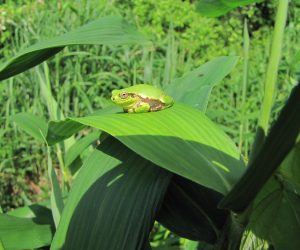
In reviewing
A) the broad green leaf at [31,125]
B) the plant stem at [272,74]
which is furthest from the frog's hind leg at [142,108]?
the broad green leaf at [31,125]

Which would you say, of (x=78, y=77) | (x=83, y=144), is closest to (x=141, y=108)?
(x=83, y=144)

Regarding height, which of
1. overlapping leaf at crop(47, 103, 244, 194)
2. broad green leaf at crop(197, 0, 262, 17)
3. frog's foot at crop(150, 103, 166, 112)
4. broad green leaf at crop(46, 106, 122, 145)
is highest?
broad green leaf at crop(197, 0, 262, 17)

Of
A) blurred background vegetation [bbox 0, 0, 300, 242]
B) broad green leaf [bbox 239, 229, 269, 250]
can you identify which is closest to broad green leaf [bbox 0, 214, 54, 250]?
broad green leaf [bbox 239, 229, 269, 250]

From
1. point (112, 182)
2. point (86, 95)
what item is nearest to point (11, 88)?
point (86, 95)

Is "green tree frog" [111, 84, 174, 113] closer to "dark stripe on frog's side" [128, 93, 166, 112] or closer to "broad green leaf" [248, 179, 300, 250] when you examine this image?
"dark stripe on frog's side" [128, 93, 166, 112]

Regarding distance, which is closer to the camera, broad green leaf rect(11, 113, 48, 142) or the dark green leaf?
the dark green leaf

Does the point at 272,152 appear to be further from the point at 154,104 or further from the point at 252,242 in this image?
the point at 154,104

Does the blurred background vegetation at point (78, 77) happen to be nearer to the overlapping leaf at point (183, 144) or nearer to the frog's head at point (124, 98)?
the frog's head at point (124, 98)

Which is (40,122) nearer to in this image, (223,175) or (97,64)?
(223,175)
